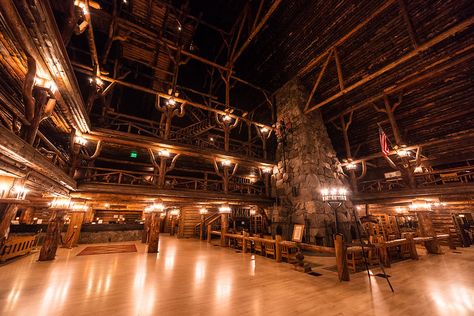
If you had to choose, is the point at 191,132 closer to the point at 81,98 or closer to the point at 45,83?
the point at 81,98

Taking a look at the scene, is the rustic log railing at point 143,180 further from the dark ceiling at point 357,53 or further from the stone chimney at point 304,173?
the dark ceiling at point 357,53

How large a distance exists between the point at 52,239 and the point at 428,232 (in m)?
16.9

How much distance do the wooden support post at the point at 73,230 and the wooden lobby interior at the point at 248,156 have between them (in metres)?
0.10

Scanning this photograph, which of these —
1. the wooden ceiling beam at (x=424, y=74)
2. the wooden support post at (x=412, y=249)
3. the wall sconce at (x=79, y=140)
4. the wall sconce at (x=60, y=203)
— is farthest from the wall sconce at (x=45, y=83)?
the wooden ceiling beam at (x=424, y=74)

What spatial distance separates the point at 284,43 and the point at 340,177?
8.76 m

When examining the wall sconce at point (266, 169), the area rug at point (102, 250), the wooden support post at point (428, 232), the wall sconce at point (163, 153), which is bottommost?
the area rug at point (102, 250)

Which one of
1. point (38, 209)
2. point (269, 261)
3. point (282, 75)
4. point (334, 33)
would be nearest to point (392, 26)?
point (334, 33)

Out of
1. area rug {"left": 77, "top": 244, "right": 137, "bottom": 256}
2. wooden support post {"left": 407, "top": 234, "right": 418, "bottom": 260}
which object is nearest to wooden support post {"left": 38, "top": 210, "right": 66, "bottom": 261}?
area rug {"left": 77, "top": 244, "right": 137, "bottom": 256}

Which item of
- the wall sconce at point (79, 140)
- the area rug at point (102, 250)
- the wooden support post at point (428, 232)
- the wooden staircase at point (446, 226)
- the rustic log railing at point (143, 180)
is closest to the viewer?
the wall sconce at point (79, 140)

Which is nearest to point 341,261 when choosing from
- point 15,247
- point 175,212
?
point 15,247

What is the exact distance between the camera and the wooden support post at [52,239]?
7422 mm

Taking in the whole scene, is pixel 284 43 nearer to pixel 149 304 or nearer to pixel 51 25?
pixel 51 25

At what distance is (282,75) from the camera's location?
42.3 ft

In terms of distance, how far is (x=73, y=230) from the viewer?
11141 mm
